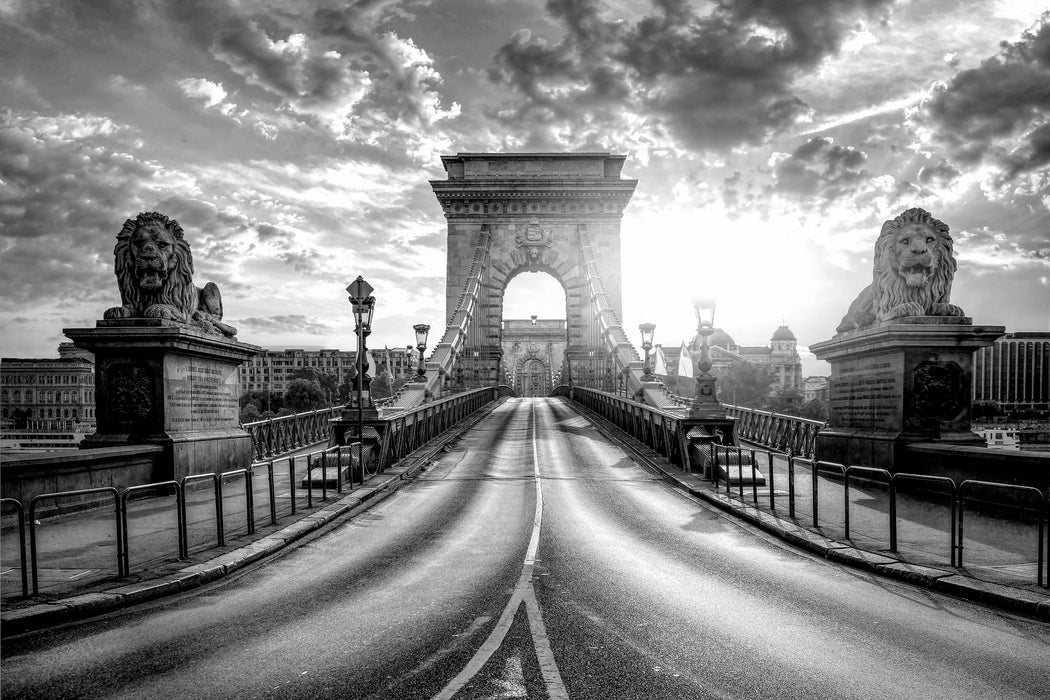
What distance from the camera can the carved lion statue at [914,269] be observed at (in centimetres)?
1298

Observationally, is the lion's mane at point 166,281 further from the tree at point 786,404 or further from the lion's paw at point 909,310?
the tree at point 786,404

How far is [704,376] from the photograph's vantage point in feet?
56.8

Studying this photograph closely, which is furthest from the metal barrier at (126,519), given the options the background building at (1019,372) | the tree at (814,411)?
the tree at (814,411)

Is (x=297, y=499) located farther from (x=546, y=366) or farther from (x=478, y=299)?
(x=546, y=366)

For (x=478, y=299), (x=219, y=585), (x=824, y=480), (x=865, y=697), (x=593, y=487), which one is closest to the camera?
(x=865, y=697)

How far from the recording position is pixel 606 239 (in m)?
57.1

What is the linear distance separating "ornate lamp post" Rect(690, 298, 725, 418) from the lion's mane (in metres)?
11.0

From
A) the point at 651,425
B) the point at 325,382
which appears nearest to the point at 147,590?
the point at 651,425

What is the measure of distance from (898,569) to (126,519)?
8.36 metres

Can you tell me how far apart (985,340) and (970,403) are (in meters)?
1.15

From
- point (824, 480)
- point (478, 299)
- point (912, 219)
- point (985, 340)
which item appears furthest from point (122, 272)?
point (478, 299)

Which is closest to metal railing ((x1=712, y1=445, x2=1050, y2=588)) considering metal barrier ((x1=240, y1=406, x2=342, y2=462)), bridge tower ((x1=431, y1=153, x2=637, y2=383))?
metal barrier ((x1=240, y1=406, x2=342, y2=462))

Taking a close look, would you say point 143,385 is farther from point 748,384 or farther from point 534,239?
point 748,384

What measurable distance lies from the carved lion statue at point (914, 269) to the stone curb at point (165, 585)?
35.1 ft
